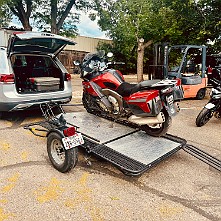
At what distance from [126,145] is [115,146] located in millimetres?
175

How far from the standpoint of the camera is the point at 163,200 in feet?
8.13

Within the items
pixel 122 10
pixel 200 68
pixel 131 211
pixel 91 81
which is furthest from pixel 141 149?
pixel 122 10

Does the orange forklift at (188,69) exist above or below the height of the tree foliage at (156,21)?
below

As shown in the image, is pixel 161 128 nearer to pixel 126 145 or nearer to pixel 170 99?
pixel 170 99

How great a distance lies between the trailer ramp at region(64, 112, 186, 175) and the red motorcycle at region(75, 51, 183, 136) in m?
0.22

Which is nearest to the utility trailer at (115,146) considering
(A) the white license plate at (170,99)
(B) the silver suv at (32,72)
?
(A) the white license plate at (170,99)

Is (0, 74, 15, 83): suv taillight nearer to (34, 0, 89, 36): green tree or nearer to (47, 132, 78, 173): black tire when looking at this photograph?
(47, 132, 78, 173): black tire

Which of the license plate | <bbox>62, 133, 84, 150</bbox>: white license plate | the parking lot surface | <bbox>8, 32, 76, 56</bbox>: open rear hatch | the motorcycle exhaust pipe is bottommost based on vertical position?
the parking lot surface

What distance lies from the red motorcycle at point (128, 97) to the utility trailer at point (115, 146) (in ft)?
0.87

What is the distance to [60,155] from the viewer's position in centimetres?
317

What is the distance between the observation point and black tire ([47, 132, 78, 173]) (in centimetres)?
285

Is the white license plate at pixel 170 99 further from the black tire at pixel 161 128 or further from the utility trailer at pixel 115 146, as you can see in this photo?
the utility trailer at pixel 115 146

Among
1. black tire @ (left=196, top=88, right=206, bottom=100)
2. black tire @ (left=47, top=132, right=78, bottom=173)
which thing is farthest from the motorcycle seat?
black tire @ (left=196, top=88, right=206, bottom=100)

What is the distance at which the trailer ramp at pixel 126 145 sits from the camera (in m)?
2.78
